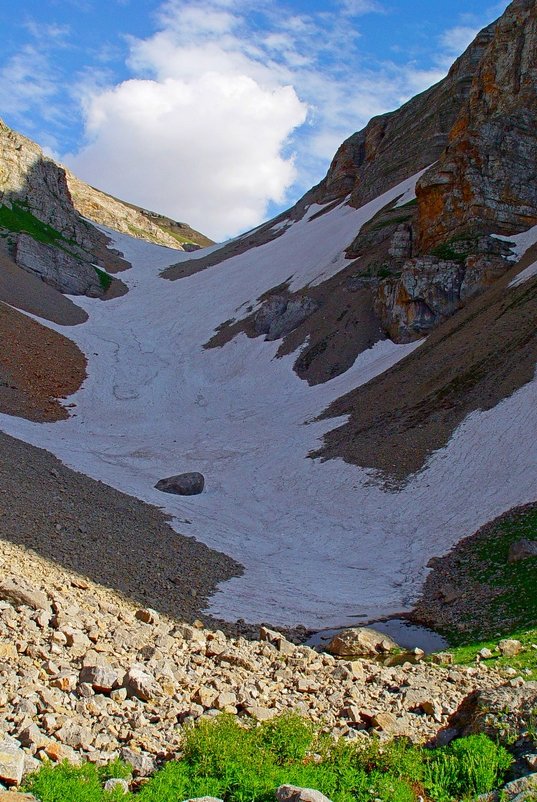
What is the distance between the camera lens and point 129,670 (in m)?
9.91

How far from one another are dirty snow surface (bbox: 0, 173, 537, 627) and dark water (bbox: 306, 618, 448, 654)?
598mm

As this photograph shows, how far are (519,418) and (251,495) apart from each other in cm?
→ 1248

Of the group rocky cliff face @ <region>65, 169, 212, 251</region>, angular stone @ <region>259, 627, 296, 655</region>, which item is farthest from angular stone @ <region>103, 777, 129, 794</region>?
rocky cliff face @ <region>65, 169, 212, 251</region>

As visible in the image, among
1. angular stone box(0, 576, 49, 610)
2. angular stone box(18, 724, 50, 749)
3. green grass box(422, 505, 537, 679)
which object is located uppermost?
green grass box(422, 505, 537, 679)

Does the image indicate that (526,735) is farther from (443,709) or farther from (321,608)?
(321,608)

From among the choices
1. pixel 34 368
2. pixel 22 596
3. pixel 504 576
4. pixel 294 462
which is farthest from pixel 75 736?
pixel 34 368

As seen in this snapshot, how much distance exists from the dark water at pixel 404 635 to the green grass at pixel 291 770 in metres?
6.97

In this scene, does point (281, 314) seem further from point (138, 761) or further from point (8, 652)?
point (138, 761)

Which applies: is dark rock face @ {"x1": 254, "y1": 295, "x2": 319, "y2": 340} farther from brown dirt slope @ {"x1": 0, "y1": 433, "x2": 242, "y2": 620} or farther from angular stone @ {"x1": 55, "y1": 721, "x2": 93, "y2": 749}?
angular stone @ {"x1": 55, "y1": 721, "x2": 93, "y2": 749}

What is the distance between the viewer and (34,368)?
146ft

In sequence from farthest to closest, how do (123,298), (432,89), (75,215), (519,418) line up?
(75,215) → (432,89) → (123,298) → (519,418)

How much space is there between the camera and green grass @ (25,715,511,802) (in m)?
7.32

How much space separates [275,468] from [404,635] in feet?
52.7

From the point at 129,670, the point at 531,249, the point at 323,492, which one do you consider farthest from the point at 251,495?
the point at 531,249
